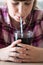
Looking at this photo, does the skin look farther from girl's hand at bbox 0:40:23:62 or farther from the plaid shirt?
the plaid shirt

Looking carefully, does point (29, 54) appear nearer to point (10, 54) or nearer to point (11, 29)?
point (10, 54)

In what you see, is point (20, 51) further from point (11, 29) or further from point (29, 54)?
point (11, 29)

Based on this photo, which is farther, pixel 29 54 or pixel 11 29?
pixel 11 29

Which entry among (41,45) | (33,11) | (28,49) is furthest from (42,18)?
(28,49)

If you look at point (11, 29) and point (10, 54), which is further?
point (11, 29)

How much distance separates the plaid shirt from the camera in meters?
1.34

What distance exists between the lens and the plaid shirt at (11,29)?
4.41ft

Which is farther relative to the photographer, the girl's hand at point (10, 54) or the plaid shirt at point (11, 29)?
the plaid shirt at point (11, 29)

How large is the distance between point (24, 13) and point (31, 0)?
0.32 ft

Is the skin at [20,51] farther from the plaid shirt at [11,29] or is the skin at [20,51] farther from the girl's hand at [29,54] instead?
the plaid shirt at [11,29]

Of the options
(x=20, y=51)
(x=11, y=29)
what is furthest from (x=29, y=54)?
(x=11, y=29)

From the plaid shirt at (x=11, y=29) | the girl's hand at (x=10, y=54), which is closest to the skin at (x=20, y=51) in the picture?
the girl's hand at (x=10, y=54)

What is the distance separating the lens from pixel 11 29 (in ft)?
4.43

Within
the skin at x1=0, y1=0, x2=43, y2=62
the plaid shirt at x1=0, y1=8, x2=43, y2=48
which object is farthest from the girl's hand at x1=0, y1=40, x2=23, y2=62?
the plaid shirt at x1=0, y1=8, x2=43, y2=48
